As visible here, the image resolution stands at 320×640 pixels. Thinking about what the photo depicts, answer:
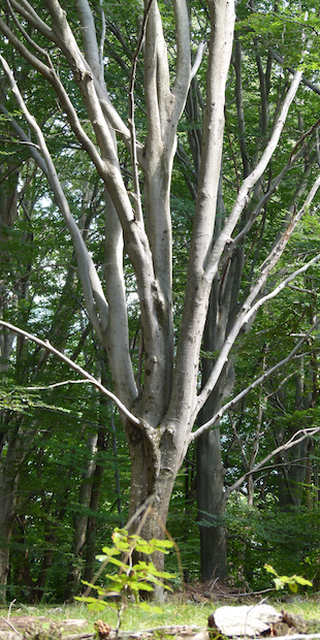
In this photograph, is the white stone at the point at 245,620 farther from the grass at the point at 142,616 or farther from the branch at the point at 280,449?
the branch at the point at 280,449

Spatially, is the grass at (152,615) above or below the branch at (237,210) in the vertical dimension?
below

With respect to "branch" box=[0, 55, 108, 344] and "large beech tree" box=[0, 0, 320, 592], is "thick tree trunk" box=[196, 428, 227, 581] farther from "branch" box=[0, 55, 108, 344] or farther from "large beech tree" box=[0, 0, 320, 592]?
"branch" box=[0, 55, 108, 344]

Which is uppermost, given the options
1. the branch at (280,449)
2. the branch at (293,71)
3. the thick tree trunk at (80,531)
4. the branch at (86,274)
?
the branch at (293,71)

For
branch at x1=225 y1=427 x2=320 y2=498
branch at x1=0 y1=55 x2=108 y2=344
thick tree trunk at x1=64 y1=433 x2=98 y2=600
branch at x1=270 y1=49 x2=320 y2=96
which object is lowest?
thick tree trunk at x1=64 y1=433 x2=98 y2=600

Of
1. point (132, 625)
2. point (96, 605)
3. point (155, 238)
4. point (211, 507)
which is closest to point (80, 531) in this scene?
point (211, 507)

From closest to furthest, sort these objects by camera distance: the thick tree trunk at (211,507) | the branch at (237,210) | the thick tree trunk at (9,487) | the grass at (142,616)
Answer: the grass at (142,616) → the branch at (237,210) → the thick tree trunk at (211,507) → the thick tree trunk at (9,487)

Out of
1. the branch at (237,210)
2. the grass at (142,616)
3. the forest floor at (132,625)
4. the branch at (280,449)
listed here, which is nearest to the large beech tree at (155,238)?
the branch at (237,210)

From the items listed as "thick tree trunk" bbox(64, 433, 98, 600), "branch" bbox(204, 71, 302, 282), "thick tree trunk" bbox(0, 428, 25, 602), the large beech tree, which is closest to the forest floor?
the large beech tree

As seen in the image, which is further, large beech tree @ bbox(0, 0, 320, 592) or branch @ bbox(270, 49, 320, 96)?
branch @ bbox(270, 49, 320, 96)

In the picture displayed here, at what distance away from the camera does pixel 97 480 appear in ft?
31.7

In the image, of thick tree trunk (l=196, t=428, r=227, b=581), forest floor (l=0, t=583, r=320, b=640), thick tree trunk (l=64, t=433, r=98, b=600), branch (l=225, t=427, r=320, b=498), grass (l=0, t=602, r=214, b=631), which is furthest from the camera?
thick tree trunk (l=64, t=433, r=98, b=600)

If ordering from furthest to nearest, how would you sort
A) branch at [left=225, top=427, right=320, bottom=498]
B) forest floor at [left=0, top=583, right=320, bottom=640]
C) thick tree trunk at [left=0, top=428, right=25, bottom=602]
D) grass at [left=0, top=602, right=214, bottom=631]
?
thick tree trunk at [left=0, top=428, right=25, bottom=602], branch at [left=225, top=427, right=320, bottom=498], grass at [left=0, top=602, right=214, bottom=631], forest floor at [left=0, top=583, right=320, bottom=640]

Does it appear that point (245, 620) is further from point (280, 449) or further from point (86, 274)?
point (280, 449)

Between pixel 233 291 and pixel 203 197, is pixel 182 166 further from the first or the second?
pixel 203 197
